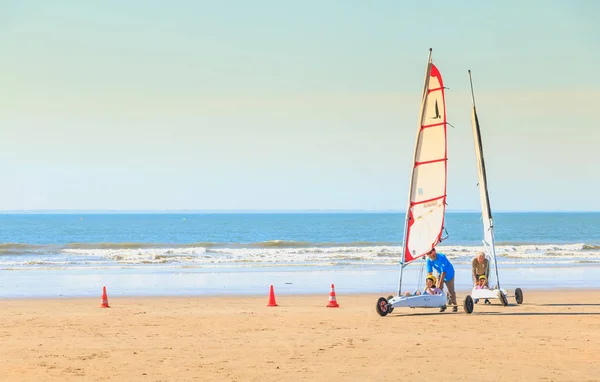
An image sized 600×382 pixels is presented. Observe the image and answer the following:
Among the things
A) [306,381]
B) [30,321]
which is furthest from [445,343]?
[30,321]

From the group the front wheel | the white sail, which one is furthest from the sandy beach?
the white sail

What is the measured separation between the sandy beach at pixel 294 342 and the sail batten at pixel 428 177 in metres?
1.54

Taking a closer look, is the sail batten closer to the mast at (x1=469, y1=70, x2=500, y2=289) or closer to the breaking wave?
Answer: the mast at (x1=469, y1=70, x2=500, y2=289)

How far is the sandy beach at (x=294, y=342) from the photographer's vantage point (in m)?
11.5

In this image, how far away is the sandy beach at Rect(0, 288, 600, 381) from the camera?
11.5 m

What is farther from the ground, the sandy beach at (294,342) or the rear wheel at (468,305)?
the rear wheel at (468,305)

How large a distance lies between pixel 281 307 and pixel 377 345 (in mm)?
6683

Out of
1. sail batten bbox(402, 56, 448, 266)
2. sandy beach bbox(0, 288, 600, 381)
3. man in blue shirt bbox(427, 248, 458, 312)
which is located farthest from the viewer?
man in blue shirt bbox(427, 248, 458, 312)

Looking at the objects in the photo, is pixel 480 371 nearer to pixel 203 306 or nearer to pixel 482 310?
pixel 482 310

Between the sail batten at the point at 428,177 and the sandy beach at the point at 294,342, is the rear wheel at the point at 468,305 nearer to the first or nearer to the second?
the sandy beach at the point at 294,342

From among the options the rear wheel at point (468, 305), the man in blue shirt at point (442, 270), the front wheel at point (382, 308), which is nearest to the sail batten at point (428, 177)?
the man in blue shirt at point (442, 270)

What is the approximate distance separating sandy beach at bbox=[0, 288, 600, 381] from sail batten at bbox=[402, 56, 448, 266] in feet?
5.05

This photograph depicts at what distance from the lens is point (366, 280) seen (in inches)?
1176

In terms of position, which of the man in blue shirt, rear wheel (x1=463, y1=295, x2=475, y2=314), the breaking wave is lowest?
the breaking wave
